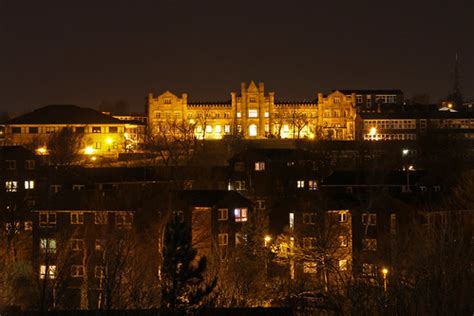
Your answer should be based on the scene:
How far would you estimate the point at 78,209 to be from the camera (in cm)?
3759

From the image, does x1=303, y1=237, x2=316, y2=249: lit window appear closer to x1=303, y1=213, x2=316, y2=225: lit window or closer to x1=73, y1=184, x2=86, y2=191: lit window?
x1=303, y1=213, x2=316, y2=225: lit window

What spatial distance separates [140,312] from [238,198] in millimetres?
20155

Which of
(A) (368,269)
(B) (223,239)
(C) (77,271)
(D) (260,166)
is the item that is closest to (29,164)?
(D) (260,166)

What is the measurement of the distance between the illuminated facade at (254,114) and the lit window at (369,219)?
4717 centimetres

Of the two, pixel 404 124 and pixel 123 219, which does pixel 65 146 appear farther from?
pixel 404 124

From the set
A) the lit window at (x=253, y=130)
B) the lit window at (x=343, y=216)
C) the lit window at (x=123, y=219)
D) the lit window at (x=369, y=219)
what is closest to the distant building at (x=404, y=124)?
the lit window at (x=253, y=130)

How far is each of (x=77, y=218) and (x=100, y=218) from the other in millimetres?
1206

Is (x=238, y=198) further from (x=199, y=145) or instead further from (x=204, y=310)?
(x=199, y=145)

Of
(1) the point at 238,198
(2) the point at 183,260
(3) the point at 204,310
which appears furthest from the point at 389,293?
(1) the point at 238,198

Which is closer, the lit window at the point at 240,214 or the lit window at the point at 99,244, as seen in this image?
the lit window at the point at 99,244

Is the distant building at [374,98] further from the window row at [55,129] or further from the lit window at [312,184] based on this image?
the lit window at [312,184]

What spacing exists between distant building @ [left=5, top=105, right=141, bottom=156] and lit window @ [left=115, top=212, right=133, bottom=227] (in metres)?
34.5

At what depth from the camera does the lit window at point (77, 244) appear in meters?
→ 36.3

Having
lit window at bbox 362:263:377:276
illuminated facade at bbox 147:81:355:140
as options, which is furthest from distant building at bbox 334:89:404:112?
lit window at bbox 362:263:377:276
